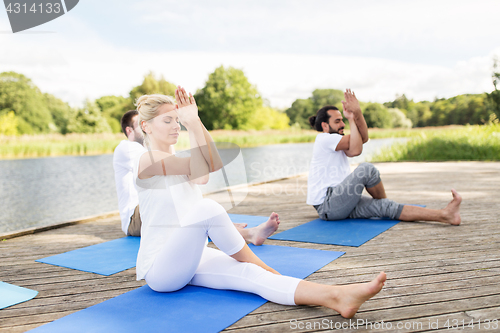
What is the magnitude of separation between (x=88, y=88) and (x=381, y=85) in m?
43.5

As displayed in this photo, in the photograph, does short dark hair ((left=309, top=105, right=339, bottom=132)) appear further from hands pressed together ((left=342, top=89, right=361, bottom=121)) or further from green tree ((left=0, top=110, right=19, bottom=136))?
green tree ((left=0, top=110, right=19, bottom=136))

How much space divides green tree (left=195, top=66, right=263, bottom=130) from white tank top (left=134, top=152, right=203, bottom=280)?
1286 inches

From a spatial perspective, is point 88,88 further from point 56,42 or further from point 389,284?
point 389,284

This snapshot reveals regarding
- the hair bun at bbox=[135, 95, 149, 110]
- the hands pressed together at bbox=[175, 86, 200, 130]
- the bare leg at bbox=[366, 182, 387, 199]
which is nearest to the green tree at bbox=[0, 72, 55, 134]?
the bare leg at bbox=[366, 182, 387, 199]

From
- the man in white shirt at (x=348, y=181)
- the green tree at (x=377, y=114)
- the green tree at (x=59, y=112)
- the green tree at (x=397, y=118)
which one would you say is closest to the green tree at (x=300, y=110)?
the green tree at (x=377, y=114)

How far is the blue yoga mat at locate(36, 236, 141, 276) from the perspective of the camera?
216 cm

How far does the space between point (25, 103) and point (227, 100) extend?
1674 cm

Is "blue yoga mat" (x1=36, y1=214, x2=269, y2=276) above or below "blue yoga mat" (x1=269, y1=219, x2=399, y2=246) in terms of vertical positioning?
above

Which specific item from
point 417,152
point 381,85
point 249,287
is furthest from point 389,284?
point 381,85

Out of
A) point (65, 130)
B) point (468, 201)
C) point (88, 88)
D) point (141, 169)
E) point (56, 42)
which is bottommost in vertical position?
point (468, 201)

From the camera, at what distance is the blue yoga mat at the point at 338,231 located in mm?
2547

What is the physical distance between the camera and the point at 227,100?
35.5 metres

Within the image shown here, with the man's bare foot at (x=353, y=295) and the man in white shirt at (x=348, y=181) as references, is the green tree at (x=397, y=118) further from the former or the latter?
the man's bare foot at (x=353, y=295)

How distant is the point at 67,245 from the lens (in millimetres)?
2760
